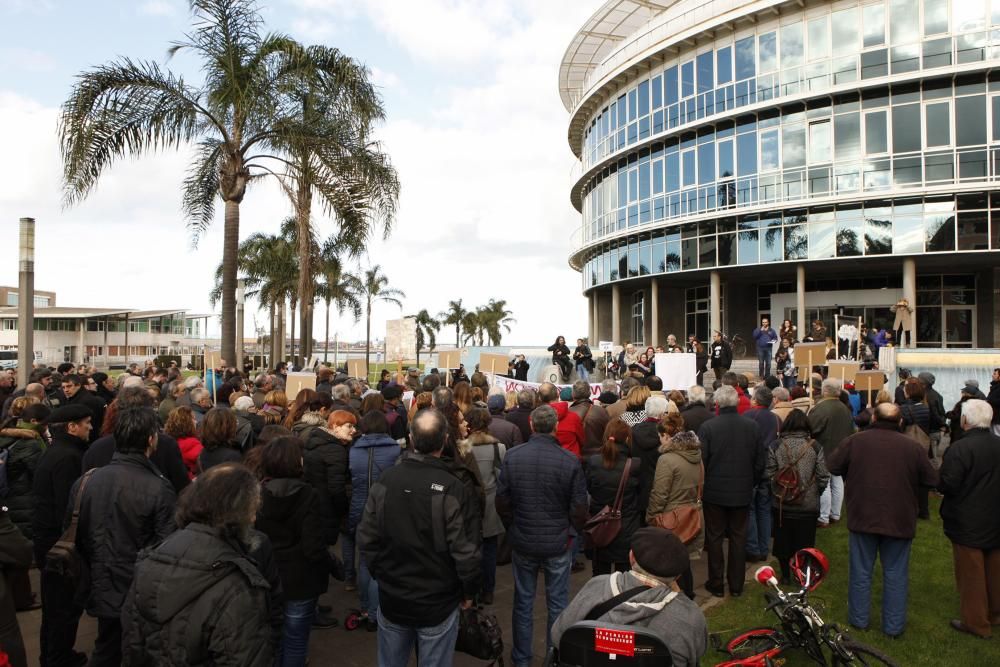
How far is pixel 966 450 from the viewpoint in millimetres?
5180

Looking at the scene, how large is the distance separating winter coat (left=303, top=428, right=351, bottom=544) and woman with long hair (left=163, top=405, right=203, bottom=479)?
945mm

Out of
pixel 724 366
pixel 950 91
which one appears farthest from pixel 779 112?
pixel 724 366

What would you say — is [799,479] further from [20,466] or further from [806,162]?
[806,162]

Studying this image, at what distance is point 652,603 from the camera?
2418 mm

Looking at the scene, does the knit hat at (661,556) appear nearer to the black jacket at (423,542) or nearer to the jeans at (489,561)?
the black jacket at (423,542)

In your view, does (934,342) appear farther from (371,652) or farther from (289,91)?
(371,652)

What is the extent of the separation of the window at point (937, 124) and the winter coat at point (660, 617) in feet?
88.2

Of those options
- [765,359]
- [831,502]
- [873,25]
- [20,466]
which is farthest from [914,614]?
[873,25]

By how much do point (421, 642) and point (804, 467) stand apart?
14.8 ft

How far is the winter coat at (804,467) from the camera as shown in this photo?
629 centimetres

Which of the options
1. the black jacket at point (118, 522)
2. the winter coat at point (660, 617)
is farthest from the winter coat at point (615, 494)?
the black jacket at point (118, 522)

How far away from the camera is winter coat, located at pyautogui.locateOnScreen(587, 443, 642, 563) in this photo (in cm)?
526

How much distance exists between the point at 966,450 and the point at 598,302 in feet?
110

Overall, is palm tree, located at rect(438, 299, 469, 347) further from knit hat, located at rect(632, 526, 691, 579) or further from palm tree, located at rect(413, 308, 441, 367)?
knit hat, located at rect(632, 526, 691, 579)
